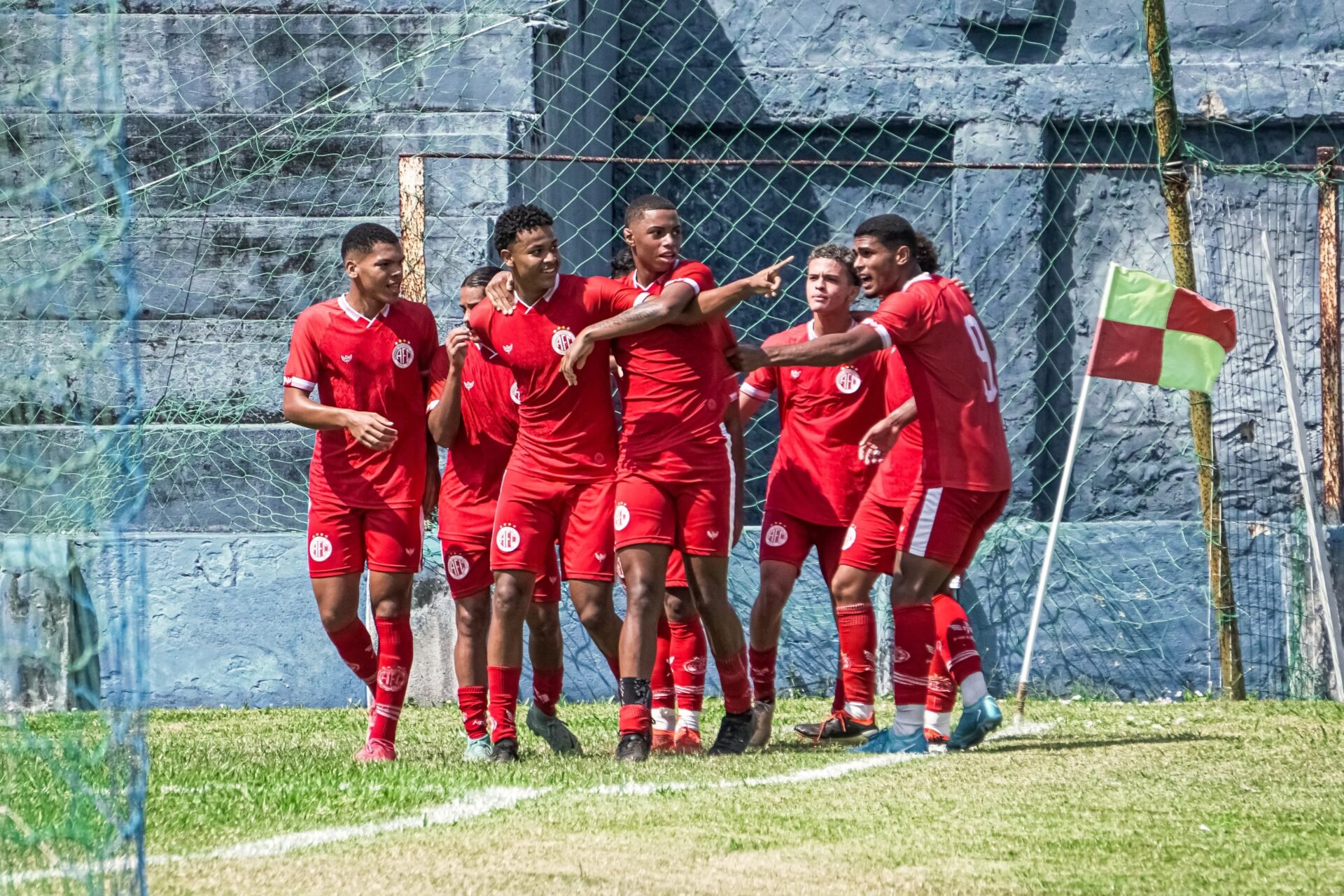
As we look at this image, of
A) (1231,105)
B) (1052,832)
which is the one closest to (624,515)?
(1052,832)

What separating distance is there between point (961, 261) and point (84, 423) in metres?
7.83

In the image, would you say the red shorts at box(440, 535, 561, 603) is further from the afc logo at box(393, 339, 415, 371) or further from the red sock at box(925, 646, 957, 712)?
the red sock at box(925, 646, 957, 712)

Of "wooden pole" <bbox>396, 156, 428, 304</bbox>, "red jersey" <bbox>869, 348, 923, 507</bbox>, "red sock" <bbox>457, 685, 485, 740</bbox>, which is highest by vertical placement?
"wooden pole" <bbox>396, 156, 428, 304</bbox>

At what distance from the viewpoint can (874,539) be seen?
24.9ft

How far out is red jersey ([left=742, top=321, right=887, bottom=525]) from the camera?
7945 mm

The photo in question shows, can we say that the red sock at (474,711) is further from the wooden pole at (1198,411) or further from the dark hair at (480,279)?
the wooden pole at (1198,411)

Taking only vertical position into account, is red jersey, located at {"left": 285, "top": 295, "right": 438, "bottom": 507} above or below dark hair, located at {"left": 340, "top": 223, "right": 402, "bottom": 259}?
below

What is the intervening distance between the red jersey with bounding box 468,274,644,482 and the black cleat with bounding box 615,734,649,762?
1.02 meters

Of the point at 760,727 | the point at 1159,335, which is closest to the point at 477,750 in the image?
the point at 760,727

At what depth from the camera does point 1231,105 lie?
39.0 feet

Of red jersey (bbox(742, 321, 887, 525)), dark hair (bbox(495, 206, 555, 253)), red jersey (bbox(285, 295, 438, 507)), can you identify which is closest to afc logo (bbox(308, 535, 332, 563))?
red jersey (bbox(285, 295, 438, 507))

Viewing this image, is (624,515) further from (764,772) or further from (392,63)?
(392,63)

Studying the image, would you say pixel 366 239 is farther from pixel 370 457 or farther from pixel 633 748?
pixel 633 748

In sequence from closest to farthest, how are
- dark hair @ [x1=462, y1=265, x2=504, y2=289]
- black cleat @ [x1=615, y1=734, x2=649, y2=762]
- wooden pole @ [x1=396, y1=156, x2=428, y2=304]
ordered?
black cleat @ [x1=615, y1=734, x2=649, y2=762]
dark hair @ [x1=462, y1=265, x2=504, y2=289]
wooden pole @ [x1=396, y1=156, x2=428, y2=304]
